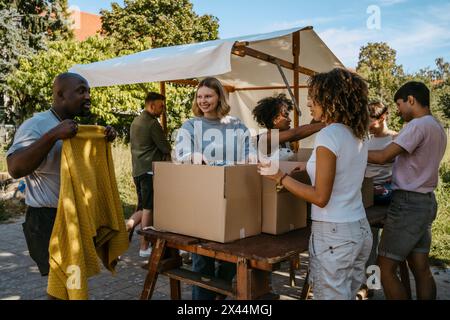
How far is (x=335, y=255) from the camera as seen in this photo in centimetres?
180

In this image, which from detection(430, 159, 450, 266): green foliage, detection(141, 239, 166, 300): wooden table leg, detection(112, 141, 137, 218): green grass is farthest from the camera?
detection(112, 141, 137, 218): green grass

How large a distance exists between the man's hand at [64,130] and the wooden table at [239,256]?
711 mm

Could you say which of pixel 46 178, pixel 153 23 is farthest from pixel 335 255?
pixel 153 23

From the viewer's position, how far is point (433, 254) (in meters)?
4.48

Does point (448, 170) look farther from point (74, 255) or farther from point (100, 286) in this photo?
point (74, 255)

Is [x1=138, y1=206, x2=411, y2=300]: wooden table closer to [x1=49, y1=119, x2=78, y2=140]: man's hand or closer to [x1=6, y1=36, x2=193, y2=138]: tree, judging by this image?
[x1=49, y1=119, x2=78, y2=140]: man's hand

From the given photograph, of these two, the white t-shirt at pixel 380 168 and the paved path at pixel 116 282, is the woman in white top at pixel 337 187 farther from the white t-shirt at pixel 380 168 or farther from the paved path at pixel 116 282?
the paved path at pixel 116 282

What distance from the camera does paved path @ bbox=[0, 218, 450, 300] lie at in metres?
3.39

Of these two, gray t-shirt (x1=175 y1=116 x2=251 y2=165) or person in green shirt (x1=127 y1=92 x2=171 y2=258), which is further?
person in green shirt (x1=127 y1=92 x2=171 y2=258)

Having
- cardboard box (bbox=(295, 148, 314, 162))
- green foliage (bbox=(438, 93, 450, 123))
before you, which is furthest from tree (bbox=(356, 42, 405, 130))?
cardboard box (bbox=(295, 148, 314, 162))

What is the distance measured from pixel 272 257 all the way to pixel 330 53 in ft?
12.9

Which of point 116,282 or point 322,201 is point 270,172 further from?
point 116,282

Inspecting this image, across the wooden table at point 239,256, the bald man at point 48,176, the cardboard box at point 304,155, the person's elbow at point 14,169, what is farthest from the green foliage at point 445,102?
the person's elbow at point 14,169

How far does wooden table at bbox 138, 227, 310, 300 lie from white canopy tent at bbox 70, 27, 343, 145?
55.1 inches
